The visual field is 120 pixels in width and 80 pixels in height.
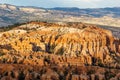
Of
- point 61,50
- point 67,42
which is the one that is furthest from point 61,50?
point 67,42

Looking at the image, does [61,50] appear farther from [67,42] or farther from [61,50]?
[67,42]

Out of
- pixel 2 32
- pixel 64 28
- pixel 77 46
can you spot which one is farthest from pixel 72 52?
pixel 2 32

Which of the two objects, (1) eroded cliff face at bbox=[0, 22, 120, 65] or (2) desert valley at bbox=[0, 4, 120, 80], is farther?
(1) eroded cliff face at bbox=[0, 22, 120, 65]

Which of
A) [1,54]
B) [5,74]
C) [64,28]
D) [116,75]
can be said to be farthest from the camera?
[64,28]

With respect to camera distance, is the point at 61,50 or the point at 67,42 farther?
the point at 67,42

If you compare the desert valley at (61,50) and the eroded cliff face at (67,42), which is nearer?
the desert valley at (61,50)

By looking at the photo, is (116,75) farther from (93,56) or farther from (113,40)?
(113,40)
